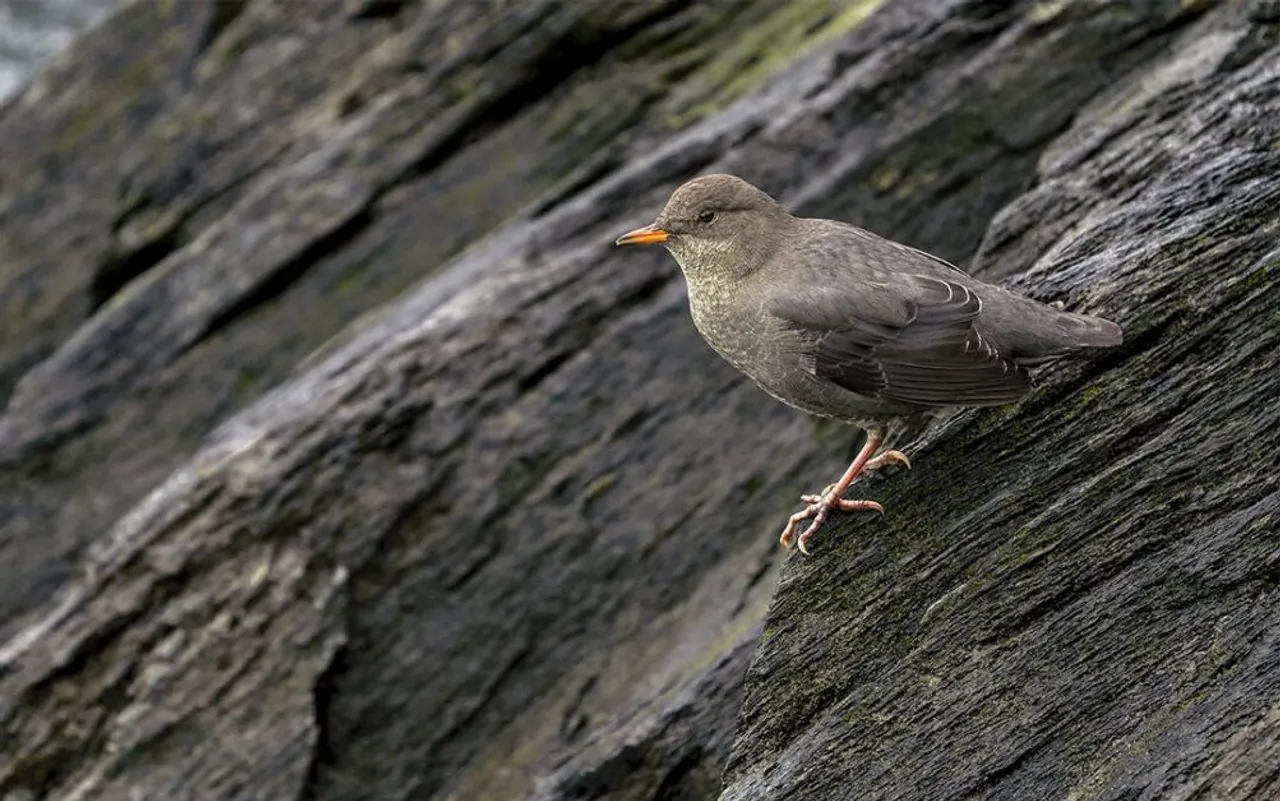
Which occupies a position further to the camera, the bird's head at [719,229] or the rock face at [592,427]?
the bird's head at [719,229]

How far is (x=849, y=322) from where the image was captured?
636cm

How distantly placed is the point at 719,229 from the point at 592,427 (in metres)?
2.88

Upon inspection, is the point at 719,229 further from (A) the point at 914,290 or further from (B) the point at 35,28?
(B) the point at 35,28

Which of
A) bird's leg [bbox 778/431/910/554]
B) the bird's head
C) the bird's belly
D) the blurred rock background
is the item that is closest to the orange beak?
the bird's head

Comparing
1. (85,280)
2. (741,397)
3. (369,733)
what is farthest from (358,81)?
(369,733)

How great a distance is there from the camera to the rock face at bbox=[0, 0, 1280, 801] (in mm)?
5598

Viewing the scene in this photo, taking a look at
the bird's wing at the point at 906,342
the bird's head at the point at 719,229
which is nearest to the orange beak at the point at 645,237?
the bird's head at the point at 719,229

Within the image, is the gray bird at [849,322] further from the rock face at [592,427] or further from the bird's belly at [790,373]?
the rock face at [592,427]

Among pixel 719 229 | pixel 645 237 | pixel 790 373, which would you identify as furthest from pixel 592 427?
pixel 790 373

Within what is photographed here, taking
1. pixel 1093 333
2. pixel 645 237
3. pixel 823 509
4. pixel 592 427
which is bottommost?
pixel 592 427

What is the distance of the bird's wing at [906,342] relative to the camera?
19.7 feet

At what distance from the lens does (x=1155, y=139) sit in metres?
7.62

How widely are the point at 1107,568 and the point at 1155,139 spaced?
298 cm

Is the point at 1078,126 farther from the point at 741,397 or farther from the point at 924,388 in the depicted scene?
the point at 924,388
